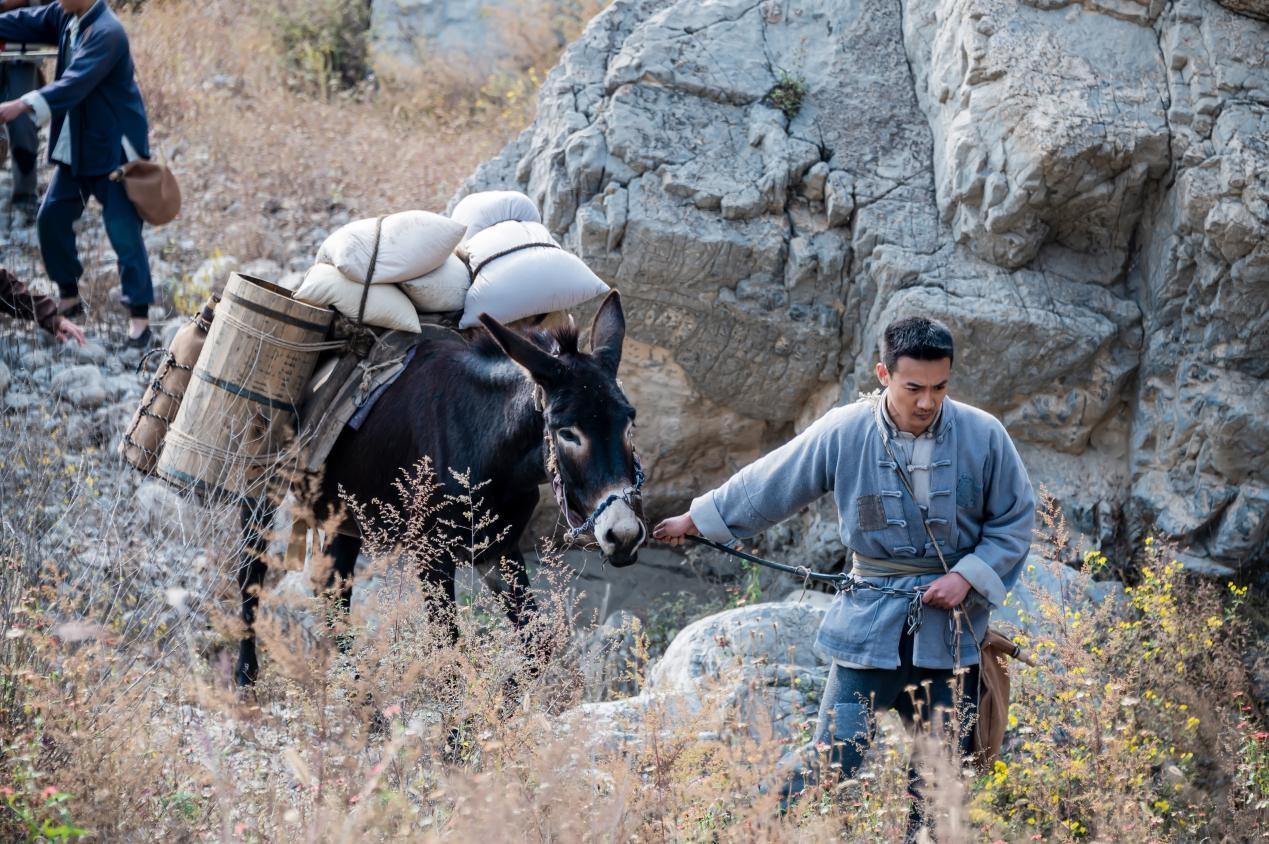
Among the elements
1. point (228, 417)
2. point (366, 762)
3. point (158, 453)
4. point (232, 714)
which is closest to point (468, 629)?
point (366, 762)

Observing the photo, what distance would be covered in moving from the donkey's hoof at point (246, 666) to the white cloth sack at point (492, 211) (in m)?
2.17

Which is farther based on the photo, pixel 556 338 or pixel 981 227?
pixel 981 227

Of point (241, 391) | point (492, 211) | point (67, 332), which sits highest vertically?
point (492, 211)

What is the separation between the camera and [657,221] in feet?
21.7

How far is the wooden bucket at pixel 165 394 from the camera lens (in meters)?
5.56

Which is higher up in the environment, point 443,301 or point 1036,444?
point 443,301

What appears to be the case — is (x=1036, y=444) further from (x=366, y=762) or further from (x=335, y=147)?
(x=335, y=147)

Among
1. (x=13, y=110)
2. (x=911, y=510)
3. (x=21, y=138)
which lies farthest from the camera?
(x=21, y=138)

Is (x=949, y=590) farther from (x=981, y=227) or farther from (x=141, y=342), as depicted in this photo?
(x=141, y=342)

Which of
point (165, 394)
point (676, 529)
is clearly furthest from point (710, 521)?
point (165, 394)

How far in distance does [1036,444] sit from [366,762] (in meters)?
4.48

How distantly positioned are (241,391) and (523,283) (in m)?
1.27

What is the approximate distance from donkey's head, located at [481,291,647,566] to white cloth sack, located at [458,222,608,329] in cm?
85

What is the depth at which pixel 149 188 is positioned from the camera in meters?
7.72
